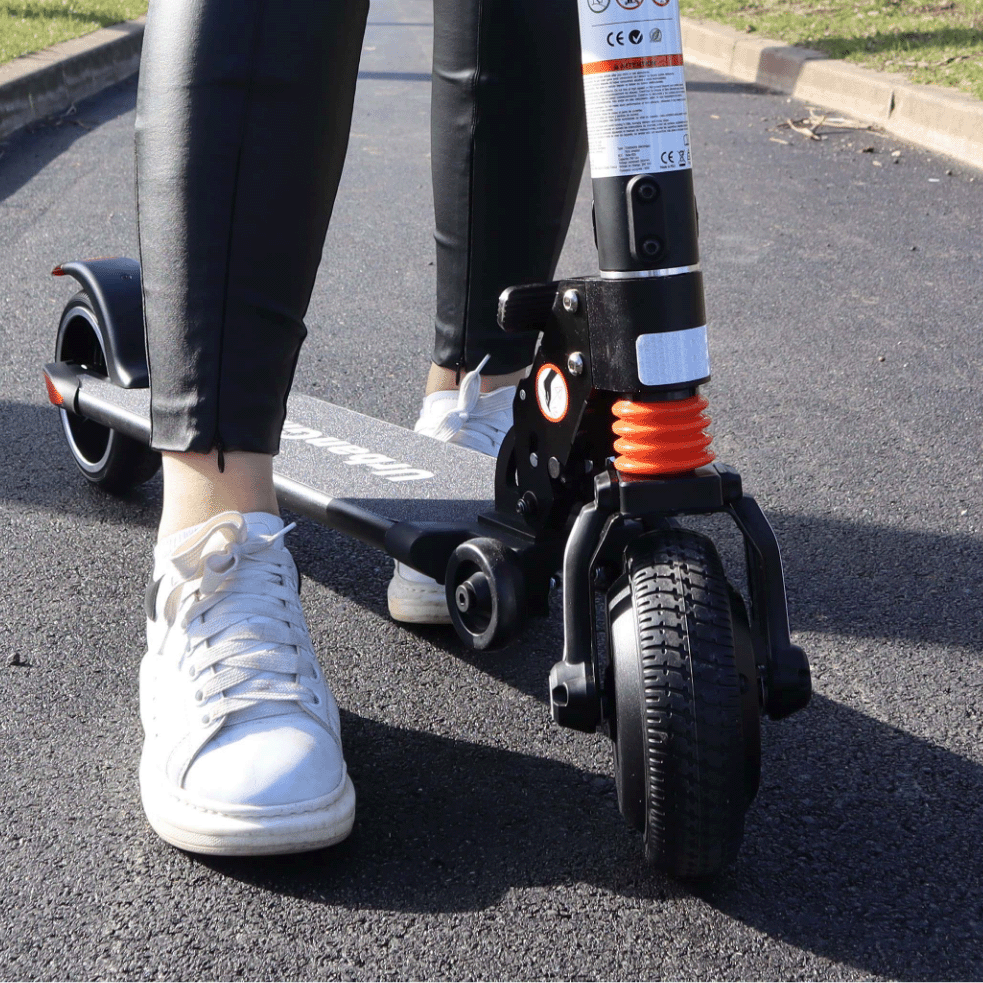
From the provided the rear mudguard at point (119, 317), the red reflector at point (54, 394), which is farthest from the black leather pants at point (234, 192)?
the red reflector at point (54, 394)

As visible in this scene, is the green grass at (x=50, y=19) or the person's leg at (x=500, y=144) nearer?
the person's leg at (x=500, y=144)

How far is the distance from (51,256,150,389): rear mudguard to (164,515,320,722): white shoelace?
2.41 ft

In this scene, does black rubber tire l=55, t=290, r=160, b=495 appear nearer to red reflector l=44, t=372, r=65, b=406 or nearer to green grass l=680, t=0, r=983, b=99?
red reflector l=44, t=372, r=65, b=406

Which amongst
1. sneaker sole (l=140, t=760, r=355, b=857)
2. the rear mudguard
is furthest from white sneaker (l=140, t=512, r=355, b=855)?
the rear mudguard

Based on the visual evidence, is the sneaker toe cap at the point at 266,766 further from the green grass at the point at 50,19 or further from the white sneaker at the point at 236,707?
the green grass at the point at 50,19

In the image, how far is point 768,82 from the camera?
6965mm

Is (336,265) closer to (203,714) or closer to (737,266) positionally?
(737,266)

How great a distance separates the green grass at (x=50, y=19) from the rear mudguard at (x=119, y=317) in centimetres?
498

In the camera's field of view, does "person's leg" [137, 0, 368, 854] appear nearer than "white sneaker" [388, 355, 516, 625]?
Yes

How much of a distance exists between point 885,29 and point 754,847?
708 centimetres

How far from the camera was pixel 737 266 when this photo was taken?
3590mm

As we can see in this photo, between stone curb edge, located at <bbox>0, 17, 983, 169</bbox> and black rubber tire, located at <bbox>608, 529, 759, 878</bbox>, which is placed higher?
black rubber tire, located at <bbox>608, 529, 759, 878</bbox>

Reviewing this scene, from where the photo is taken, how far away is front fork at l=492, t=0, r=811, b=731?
1.04m

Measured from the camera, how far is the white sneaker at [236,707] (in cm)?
114
